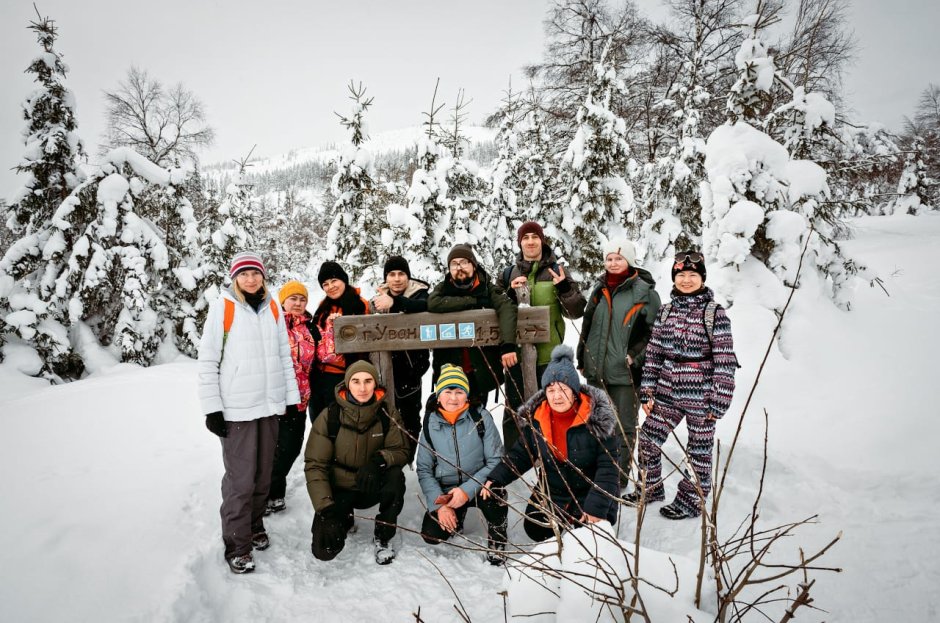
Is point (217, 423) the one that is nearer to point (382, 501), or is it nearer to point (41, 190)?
point (382, 501)

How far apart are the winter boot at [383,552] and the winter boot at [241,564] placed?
0.91 meters

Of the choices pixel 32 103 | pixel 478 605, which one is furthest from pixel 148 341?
pixel 478 605

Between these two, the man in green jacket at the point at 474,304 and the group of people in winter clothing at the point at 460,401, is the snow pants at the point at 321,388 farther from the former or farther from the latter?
the man in green jacket at the point at 474,304

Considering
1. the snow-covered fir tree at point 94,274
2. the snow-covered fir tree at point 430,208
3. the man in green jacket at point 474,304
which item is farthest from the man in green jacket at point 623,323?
the snow-covered fir tree at point 94,274

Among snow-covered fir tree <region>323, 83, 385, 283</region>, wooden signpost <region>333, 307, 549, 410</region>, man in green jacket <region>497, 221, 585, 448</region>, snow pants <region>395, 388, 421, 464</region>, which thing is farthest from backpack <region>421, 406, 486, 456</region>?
snow-covered fir tree <region>323, 83, 385, 283</region>

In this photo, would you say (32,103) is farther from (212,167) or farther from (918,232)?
(212,167)

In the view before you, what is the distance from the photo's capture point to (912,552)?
308cm

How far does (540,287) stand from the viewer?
4.22m

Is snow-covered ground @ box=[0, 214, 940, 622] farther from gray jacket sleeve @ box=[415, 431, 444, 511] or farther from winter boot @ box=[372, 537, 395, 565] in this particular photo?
gray jacket sleeve @ box=[415, 431, 444, 511]

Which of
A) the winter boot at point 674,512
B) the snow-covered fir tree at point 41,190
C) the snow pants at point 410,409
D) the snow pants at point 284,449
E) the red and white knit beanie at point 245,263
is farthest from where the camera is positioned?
the snow-covered fir tree at point 41,190

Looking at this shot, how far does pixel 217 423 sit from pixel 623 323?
11.1 ft

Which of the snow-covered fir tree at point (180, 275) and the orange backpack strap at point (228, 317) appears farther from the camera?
the snow-covered fir tree at point (180, 275)

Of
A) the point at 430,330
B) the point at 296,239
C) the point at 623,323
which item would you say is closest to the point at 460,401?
the point at 430,330

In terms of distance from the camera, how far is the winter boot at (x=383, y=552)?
3303 mm
